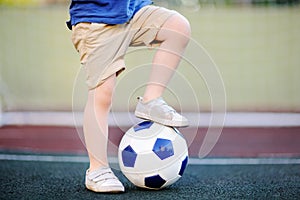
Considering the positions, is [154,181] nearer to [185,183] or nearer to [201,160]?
[185,183]

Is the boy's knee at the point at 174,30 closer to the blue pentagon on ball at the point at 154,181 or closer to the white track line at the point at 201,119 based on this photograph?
the blue pentagon on ball at the point at 154,181

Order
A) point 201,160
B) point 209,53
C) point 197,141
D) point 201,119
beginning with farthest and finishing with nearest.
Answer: point 209,53 < point 201,119 < point 197,141 < point 201,160

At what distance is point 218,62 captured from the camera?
28.0ft

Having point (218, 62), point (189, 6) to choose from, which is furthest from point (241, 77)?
point (189, 6)

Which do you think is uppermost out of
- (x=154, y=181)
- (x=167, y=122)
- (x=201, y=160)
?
(x=167, y=122)

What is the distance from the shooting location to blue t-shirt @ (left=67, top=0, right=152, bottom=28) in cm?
311

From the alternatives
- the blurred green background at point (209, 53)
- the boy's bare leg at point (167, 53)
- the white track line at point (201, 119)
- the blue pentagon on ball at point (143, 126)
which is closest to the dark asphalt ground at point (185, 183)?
the blue pentagon on ball at point (143, 126)

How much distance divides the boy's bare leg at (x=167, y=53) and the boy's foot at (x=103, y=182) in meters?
0.39

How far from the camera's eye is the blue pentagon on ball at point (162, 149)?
3096 mm

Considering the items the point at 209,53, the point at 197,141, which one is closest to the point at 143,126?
the point at 197,141

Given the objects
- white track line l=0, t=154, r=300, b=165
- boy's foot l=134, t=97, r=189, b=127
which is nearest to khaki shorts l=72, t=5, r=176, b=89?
boy's foot l=134, t=97, r=189, b=127

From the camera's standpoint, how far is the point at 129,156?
10.3 feet

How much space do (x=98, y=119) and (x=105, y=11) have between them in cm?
49

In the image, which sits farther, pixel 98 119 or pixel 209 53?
pixel 209 53
